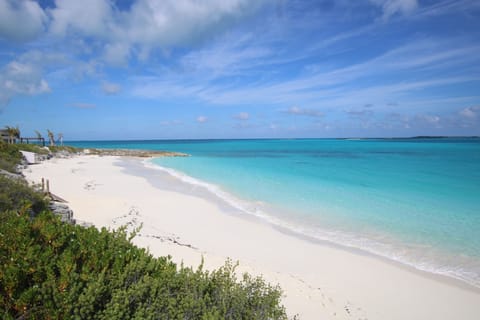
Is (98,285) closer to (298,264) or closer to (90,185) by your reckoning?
(298,264)

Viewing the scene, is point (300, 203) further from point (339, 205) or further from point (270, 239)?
point (270, 239)

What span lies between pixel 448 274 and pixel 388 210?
6.39m

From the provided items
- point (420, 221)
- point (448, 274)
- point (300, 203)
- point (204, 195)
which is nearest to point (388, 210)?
point (420, 221)

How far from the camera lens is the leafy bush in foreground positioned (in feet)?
8.31

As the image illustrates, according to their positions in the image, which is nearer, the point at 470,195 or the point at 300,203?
→ the point at 300,203

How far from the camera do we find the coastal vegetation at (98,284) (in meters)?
2.53

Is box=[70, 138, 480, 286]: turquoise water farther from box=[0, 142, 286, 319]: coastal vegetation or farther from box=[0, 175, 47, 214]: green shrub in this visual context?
box=[0, 175, 47, 214]: green shrub

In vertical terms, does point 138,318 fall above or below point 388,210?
above

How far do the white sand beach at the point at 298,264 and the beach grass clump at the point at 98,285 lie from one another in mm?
2179

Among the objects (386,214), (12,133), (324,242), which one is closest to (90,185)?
(324,242)

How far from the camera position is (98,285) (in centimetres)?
264

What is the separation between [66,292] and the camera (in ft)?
8.47

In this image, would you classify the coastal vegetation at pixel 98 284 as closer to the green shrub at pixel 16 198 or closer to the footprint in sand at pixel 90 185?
the green shrub at pixel 16 198

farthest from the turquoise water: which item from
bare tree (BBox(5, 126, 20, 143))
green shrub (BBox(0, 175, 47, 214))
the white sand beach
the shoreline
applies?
bare tree (BBox(5, 126, 20, 143))
